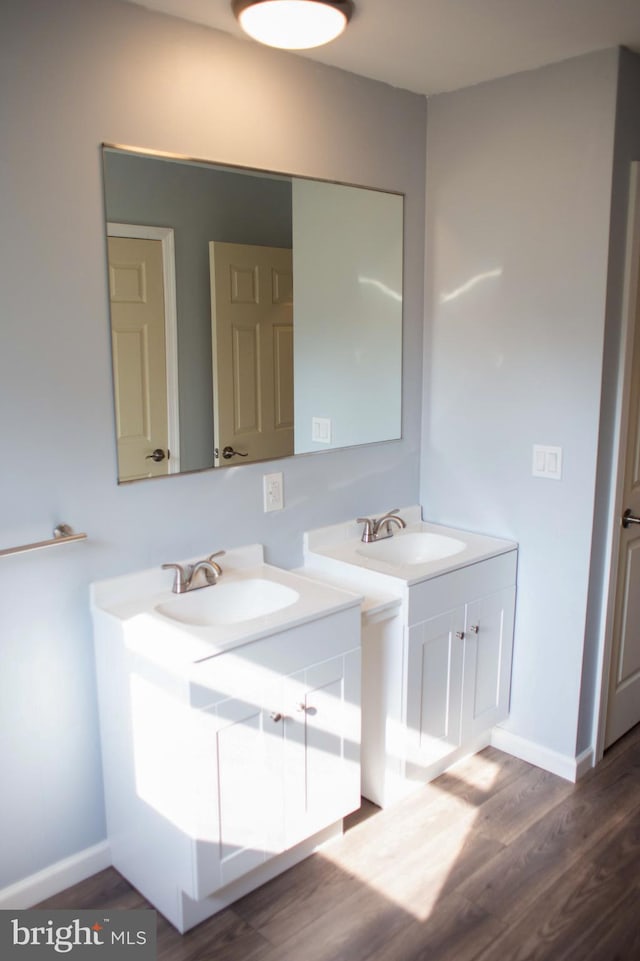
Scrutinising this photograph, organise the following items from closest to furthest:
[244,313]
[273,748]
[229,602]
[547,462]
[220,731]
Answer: [220,731] < [273,748] < [229,602] < [244,313] < [547,462]

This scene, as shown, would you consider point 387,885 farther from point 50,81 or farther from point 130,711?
point 50,81

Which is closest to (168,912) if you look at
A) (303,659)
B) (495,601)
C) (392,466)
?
(303,659)

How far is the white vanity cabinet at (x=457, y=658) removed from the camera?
244 centimetres

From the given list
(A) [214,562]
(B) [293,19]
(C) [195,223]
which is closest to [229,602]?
(A) [214,562]

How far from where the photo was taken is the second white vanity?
94.1 inches

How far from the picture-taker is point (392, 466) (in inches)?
114

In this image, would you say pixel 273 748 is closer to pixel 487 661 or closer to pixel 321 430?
pixel 487 661

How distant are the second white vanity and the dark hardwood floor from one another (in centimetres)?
18

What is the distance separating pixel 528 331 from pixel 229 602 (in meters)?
1.32

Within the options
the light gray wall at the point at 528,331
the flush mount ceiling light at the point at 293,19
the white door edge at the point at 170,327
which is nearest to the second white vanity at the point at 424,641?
the light gray wall at the point at 528,331

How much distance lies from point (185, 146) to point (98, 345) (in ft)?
1.99

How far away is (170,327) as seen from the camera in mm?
2182

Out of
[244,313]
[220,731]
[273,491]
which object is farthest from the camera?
[273,491]

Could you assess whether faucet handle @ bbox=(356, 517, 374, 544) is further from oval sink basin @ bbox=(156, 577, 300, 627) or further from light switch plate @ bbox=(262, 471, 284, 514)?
oval sink basin @ bbox=(156, 577, 300, 627)
